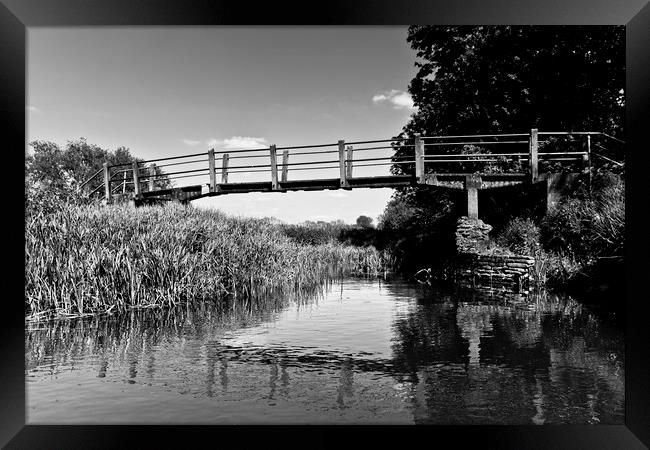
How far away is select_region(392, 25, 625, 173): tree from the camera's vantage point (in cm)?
2027

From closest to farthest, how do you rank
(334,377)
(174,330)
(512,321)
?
(334,377) → (174,330) → (512,321)

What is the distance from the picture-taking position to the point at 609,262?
493 inches

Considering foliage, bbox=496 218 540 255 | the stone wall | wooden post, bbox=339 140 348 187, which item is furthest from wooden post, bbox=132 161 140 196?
foliage, bbox=496 218 540 255

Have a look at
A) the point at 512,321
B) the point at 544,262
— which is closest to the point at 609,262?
the point at 544,262

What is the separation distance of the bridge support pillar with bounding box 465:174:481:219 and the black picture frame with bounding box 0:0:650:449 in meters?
13.6

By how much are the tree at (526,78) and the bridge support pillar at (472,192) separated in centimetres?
226

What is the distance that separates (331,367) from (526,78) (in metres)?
18.8

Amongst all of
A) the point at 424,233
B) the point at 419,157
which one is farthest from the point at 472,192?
the point at 424,233

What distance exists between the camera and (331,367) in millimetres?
6809

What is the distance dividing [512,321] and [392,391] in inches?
204

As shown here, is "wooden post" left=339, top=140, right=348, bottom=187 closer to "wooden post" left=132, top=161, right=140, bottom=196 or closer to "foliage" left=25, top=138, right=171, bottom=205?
"wooden post" left=132, top=161, right=140, bottom=196
